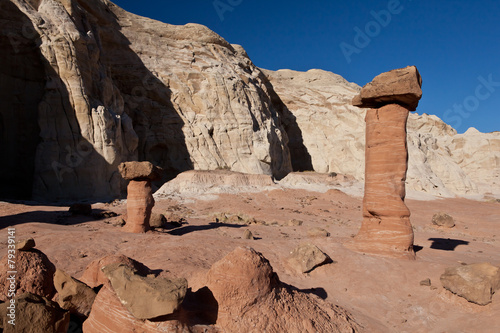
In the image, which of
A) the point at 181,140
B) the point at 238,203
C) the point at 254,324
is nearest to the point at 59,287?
the point at 254,324

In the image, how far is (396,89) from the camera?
7938mm

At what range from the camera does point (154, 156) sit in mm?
30438

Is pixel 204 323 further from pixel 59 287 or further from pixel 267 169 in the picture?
pixel 267 169

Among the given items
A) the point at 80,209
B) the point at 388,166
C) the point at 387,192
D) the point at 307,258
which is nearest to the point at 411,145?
the point at 388,166

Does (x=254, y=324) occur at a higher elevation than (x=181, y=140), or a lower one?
lower

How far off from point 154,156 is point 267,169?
36.6 ft

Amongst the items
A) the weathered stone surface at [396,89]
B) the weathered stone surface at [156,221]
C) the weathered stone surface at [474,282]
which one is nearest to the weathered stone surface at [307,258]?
the weathered stone surface at [474,282]

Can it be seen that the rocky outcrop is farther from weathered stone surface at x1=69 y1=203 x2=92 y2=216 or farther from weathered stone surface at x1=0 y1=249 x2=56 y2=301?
weathered stone surface at x1=0 y1=249 x2=56 y2=301

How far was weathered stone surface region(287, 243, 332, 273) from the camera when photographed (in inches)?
282

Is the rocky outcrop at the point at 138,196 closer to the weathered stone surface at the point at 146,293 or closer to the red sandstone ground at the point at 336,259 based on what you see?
the red sandstone ground at the point at 336,259

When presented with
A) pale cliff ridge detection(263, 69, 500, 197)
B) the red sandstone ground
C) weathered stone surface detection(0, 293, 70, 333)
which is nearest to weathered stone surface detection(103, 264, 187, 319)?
weathered stone surface detection(0, 293, 70, 333)

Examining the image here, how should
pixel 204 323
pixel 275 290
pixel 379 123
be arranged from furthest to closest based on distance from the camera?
pixel 379 123 → pixel 275 290 → pixel 204 323

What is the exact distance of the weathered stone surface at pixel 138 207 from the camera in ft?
34.7

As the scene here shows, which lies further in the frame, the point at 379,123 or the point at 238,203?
the point at 238,203
